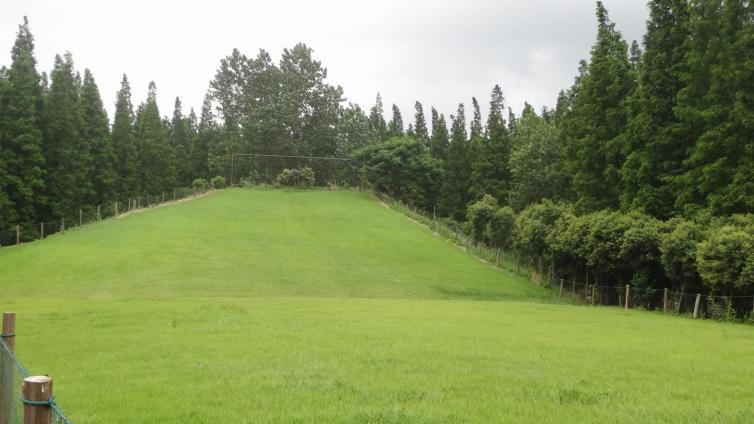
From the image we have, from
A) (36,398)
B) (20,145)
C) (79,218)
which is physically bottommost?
(79,218)

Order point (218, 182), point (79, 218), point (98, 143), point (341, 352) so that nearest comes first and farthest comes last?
1. point (341, 352)
2. point (79, 218)
3. point (98, 143)
4. point (218, 182)

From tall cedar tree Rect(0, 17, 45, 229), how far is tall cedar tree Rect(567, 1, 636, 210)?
45.6 meters

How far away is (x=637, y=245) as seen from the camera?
32.9 meters

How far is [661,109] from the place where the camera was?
36.7 metres

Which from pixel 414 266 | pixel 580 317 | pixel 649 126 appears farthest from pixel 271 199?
pixel 580 317

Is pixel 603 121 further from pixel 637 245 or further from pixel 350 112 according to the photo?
pixel 350 112

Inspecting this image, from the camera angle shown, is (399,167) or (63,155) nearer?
(63,155)

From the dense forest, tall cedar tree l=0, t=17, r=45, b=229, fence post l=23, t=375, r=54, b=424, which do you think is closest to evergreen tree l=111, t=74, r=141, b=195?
the dense forest

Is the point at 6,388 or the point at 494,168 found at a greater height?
the point at 494,168

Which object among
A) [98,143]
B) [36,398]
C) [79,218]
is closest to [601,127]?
[36,398]

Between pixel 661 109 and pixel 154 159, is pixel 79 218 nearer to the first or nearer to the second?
pixel 154 159

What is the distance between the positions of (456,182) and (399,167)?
8143 mm

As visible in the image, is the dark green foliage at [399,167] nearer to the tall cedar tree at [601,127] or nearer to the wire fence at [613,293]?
the wire fence at [613,293]

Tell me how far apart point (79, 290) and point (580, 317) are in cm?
2582
